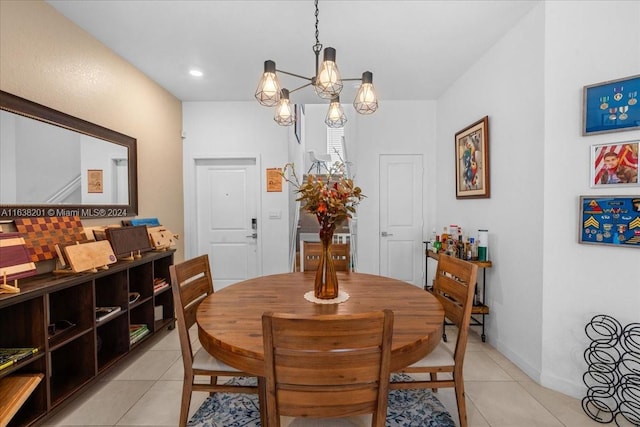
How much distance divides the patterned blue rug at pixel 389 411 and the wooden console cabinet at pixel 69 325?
85 cm

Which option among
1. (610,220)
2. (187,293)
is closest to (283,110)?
(187,293)

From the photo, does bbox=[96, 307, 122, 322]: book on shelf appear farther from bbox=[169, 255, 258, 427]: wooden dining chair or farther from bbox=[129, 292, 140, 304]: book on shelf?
bbox=[169, 255, 258, 427]: wooden dining chair

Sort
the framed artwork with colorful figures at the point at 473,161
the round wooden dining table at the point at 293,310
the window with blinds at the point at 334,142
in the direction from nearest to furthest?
the round wooden dining table at the point at 293,310, the framed artwork with colorful figures at the point at 473,161, the window with blinds at the point at 334,142

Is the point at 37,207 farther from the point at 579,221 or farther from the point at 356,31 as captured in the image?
the point at 579,221

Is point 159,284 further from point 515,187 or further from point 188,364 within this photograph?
point 515,187

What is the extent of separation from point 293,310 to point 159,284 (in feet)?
6.58

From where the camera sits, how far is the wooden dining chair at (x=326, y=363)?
869 millimetres

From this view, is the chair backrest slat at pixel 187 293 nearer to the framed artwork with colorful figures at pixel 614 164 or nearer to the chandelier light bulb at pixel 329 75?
the chandelier light bulb at pixel 329 75

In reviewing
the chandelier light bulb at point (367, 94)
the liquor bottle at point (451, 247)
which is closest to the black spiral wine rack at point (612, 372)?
the liquor bottle at point (451, 247)

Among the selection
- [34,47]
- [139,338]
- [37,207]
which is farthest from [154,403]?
[34,47]

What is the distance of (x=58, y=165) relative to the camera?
2.20 metres

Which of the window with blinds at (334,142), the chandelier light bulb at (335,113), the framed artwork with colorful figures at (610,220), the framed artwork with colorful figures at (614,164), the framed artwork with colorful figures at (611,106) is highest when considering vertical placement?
the window with blinds at (334,142)

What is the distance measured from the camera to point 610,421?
1723mm

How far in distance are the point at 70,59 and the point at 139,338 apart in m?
2.34
